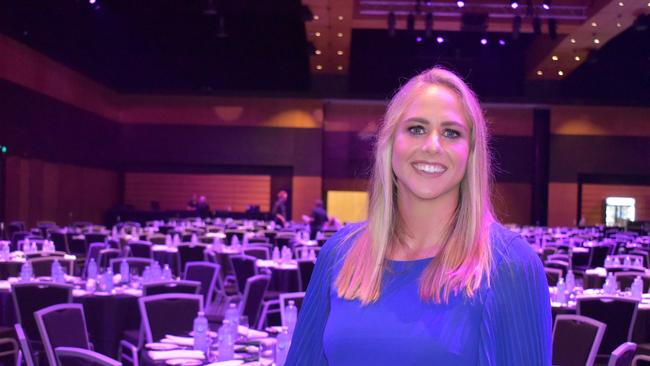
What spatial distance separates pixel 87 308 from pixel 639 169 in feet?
69.6

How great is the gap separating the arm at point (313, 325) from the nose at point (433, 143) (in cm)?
34

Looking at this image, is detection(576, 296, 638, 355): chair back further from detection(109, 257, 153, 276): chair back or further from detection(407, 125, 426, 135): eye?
detection(407, 125, 426, 135): eye

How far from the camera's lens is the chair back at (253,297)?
6.51 m

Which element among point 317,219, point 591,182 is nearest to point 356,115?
point 591,182

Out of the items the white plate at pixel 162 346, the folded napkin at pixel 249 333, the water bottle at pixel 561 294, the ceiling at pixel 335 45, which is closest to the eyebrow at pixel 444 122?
the white plate at pixel 162 346

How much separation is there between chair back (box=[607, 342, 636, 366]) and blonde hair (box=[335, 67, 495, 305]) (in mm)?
2410

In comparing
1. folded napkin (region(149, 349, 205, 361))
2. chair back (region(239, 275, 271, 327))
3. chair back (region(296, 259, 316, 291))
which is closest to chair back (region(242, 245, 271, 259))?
chair back (region(296, 259, 316, 291))

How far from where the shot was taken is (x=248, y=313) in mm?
6617

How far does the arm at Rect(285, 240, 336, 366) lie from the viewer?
66.4 inches

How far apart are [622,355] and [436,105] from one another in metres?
2.71

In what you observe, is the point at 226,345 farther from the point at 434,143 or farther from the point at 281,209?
the point at 281,209

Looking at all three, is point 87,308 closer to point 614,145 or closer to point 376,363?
point 376,363

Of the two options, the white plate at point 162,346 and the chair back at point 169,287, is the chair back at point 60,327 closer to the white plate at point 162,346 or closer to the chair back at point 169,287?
the white plate at point 162,346

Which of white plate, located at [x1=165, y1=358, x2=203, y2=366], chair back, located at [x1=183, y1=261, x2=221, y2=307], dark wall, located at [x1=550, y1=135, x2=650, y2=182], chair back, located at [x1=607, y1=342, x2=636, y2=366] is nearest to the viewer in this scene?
chair back, located at [x1=607, y1=342, x2=636, y2=366]
